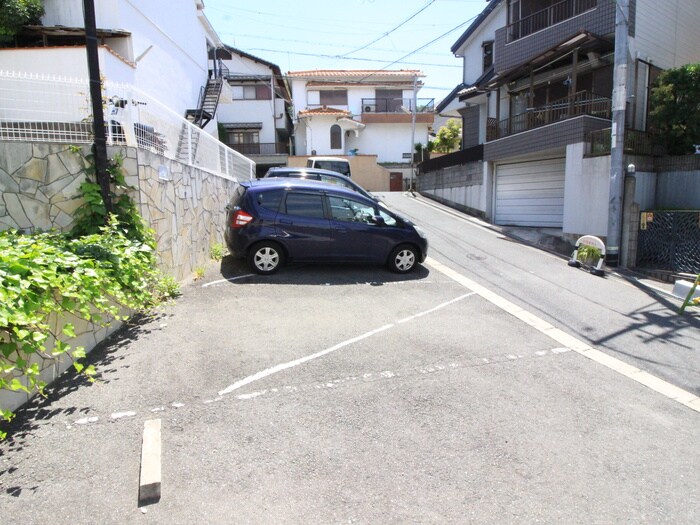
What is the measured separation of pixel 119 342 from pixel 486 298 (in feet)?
18.1

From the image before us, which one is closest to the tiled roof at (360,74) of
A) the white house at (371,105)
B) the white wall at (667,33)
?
the white house at (371,105)

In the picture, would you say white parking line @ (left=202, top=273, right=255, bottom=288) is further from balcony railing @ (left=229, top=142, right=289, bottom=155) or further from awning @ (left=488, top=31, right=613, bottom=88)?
balcony railing @ (left=229, top=142, right=289, bottom=155)

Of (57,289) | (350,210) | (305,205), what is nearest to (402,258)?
(350,210)

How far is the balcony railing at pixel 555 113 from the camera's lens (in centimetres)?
1345

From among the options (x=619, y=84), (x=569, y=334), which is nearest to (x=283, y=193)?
(x=569, y=334)

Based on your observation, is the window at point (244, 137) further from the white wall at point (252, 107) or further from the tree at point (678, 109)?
the tree at point (678, 109)

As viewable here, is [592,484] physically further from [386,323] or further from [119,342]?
[119,342]

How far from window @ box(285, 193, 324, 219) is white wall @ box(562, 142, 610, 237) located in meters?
8.02

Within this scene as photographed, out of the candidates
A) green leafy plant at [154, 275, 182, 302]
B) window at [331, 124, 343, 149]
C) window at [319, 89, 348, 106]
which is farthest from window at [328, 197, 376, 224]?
window at [319, 89, 348, 106]

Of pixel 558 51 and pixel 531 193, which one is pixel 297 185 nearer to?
pixel 531 193

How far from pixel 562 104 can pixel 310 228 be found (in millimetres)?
11483

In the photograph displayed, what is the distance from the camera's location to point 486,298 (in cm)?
739

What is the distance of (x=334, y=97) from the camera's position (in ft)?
107

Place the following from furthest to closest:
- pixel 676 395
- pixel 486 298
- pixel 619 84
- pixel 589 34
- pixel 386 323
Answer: pixel 589 34 → pixel 619 84 → pixel 486 298 → pixel 386 323 → pixel 676 395
